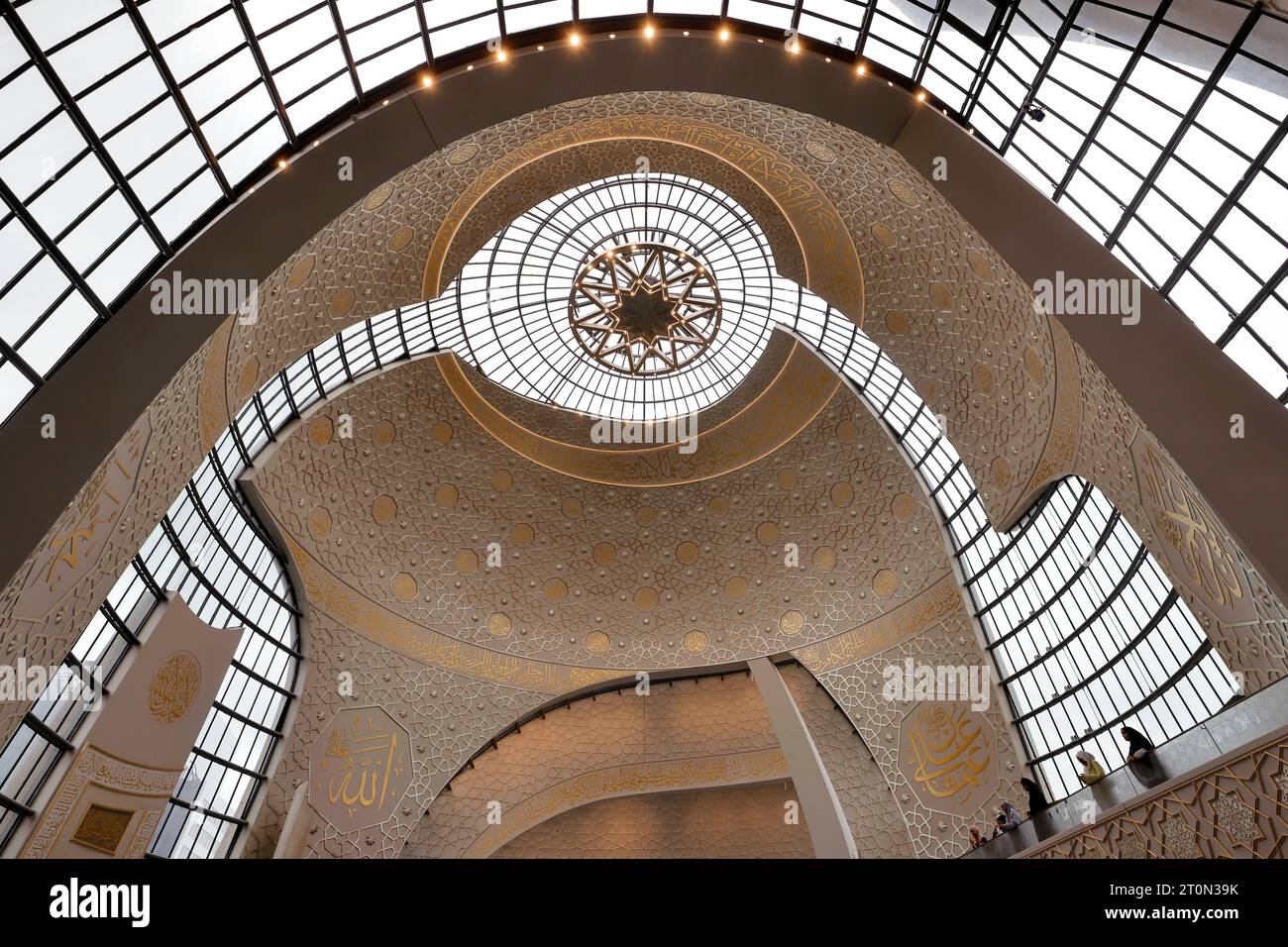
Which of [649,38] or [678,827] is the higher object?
[649,38]

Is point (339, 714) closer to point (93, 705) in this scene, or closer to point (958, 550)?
point (93, 705)

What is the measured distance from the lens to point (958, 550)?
95.2ft

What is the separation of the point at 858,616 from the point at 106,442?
92.8 ft

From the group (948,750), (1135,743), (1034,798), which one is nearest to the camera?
(1135,743)

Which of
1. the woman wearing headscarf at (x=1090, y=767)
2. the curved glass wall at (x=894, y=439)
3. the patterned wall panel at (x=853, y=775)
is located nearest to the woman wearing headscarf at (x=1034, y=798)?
the woman wearing headscarf at (x=1090, y=767)

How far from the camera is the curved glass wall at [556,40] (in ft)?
36.2

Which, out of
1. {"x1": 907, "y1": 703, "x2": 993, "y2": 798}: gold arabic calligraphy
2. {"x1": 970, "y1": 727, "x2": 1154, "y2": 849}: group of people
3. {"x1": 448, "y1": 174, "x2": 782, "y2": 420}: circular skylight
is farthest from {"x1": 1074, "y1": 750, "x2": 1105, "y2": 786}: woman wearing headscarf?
{"x1": 448, "y1": 174, "x2": 782, "y2": 420}: circular skylight

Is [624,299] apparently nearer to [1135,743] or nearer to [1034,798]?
[1034,798]

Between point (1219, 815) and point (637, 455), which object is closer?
point (1219, 815)

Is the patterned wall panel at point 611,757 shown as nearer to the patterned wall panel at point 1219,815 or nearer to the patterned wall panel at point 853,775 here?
the patterned wall panel at point 853,775

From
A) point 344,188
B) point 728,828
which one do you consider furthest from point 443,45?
point 728,828

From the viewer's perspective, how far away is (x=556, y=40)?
53.6ft

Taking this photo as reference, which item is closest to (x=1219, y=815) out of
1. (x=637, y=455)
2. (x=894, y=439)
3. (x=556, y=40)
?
(x=556, y=40)

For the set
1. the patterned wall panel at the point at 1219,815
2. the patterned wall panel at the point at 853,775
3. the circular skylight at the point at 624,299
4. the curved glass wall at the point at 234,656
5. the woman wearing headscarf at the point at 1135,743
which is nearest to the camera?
the patterned wall panel at the point at 1219,815
